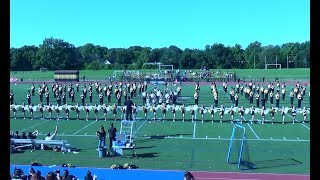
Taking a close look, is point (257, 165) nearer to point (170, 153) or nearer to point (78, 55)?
point (170, 153)

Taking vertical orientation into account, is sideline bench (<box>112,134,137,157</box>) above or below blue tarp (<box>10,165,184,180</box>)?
above

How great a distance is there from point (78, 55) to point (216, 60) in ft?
111

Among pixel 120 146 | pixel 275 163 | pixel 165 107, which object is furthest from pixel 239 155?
pixel 165 107

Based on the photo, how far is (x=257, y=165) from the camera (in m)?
13.1

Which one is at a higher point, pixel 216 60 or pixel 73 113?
pixel 216 60

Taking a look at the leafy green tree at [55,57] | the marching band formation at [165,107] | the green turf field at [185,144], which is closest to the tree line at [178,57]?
the leafy green tree at [55,57]

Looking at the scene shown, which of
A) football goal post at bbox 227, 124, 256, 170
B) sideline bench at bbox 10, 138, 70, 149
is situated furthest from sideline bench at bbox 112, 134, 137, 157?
football goal post at bbox 227, 124, 256, 170

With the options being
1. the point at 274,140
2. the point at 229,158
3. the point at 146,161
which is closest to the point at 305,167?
the point at 229,158

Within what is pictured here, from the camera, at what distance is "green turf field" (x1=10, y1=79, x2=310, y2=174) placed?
13.3 m

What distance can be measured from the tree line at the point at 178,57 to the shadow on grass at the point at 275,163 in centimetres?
6446

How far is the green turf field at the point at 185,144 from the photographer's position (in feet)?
43.7

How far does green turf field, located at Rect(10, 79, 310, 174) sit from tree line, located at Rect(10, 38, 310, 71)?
187 ft

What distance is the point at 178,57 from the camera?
283ft

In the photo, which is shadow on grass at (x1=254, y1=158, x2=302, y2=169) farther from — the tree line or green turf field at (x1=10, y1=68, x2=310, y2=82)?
the tree line
